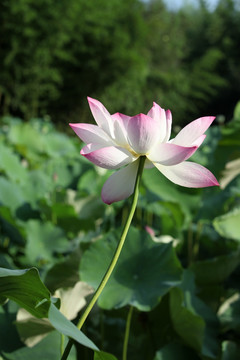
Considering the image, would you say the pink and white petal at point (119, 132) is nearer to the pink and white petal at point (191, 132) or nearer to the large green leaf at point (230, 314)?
the pink and white petal at point (191, 132)

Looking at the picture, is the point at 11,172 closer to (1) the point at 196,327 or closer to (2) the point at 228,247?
(2) the point at 228,247

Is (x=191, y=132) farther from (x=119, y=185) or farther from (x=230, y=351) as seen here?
(x=230, y=351)

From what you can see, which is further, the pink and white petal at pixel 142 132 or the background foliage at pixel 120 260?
the background foliage at pixel 120 260

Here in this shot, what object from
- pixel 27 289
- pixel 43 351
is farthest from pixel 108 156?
pixel 43 351

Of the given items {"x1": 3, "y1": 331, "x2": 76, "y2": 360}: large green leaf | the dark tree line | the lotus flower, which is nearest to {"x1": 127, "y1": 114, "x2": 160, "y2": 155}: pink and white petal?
the lotus flower

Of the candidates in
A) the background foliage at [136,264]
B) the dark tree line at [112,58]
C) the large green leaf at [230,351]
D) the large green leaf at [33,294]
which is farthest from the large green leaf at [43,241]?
the dark tree line at [112,58]
